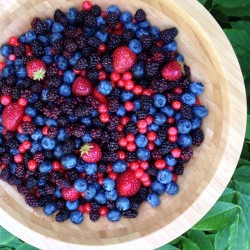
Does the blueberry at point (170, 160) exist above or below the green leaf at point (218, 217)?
below

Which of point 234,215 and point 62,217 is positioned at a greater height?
point 234,215

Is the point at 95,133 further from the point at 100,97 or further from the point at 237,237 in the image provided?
the point at 237,237

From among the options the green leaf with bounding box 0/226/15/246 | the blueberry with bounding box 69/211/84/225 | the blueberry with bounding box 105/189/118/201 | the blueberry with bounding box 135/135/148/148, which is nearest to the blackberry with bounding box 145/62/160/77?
the blueberry with bounding box 135/135/148/148

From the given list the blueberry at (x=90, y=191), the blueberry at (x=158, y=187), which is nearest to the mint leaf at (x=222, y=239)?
the blueberry at (x=158, y=187)

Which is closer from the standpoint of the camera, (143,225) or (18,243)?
(143,225)

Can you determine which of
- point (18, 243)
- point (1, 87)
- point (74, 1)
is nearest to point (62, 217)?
point (18, 243)

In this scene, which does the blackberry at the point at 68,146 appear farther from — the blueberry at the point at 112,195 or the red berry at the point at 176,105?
the red berry at the point at 176,105

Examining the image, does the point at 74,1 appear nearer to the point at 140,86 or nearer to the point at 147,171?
the point at 140,86
